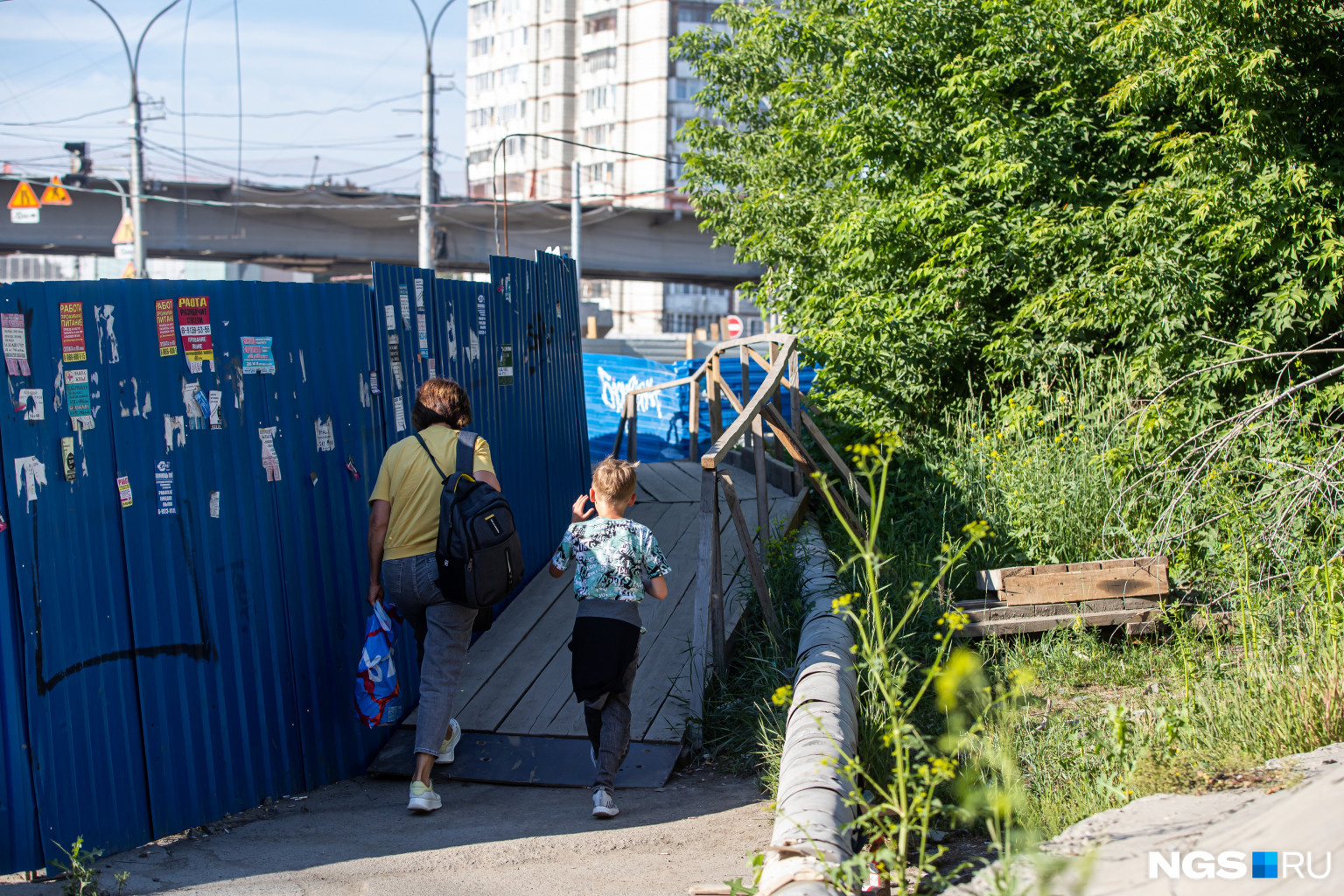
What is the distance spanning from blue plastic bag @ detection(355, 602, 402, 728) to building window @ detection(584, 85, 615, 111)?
88.1 meters

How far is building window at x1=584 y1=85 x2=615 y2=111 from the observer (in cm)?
8819

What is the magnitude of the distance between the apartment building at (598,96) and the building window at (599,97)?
0.07 metres

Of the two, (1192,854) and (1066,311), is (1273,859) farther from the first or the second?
(1066,311)

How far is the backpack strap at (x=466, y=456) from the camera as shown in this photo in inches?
181

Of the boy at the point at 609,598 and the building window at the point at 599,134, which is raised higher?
the building window at the point at 599,134

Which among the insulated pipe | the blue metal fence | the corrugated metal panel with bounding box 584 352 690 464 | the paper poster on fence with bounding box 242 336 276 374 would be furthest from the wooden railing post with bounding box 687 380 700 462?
the paper poster on fence with bounding box 242 336 276 374

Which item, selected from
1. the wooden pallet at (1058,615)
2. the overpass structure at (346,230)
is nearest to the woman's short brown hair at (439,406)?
the wooden pallet at (1058,615)

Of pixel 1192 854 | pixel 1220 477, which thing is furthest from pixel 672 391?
pixel 1192 854

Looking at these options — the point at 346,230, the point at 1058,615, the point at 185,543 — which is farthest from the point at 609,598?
the point at 346,230

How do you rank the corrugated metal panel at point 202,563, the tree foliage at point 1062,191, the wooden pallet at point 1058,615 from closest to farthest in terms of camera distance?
A: the corrugated metal panel at point 202,563, the wooden pallet at point 1058,615, the tree foliage at point 1062,191

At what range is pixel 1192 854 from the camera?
284 cm

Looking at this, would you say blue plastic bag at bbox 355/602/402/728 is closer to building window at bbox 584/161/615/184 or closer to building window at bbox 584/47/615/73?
building window at bbox 584/161/615/184

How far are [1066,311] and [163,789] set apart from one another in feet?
22.7

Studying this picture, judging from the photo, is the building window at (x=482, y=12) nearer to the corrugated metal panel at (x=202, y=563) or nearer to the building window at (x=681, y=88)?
the building window at (x=681, y=88)
